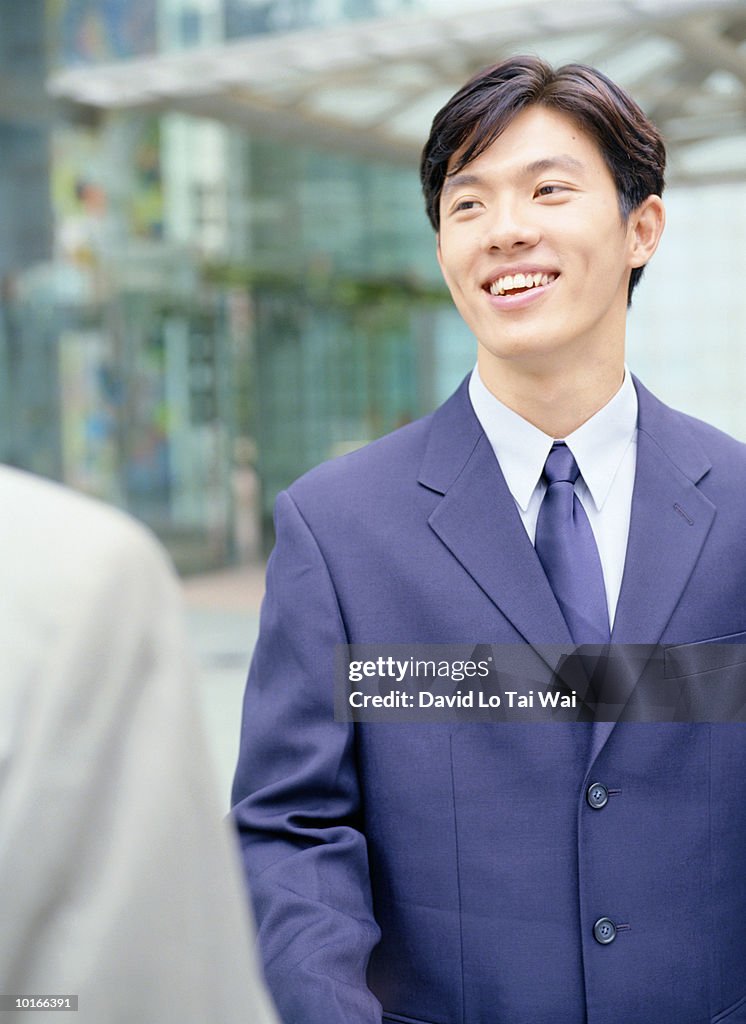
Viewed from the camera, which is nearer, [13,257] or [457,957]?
[457,957]

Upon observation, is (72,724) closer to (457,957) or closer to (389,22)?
(457,957)

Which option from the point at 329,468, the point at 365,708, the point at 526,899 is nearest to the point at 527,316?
the point at 329,468

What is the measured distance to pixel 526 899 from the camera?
1469 mm

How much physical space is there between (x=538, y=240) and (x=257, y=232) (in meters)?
10.4

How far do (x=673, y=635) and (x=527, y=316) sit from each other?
0.43 meters

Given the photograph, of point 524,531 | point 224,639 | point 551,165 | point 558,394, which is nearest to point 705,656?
point 524,531

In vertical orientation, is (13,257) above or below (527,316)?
above

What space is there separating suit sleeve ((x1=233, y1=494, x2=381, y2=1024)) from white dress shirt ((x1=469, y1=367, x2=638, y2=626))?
0.28 metres

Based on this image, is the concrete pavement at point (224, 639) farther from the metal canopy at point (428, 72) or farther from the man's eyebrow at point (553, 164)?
the metal canopy at point (428, 72)

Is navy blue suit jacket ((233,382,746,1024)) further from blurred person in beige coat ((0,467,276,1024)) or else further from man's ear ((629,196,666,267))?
blurred person in beige coat ((0,467,276,1024))

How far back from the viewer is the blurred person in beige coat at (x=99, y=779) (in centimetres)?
55

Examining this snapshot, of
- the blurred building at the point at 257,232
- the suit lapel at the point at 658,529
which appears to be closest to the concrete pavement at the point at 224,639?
the blurred building at the point at 257,232

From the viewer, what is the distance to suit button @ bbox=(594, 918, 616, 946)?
1.45 metres

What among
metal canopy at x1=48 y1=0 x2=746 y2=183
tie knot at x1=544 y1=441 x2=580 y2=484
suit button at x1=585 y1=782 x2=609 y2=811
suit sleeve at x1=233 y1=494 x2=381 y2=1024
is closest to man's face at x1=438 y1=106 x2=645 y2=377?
tie knot at x1=544 y1=441 x2=580 y2=484
